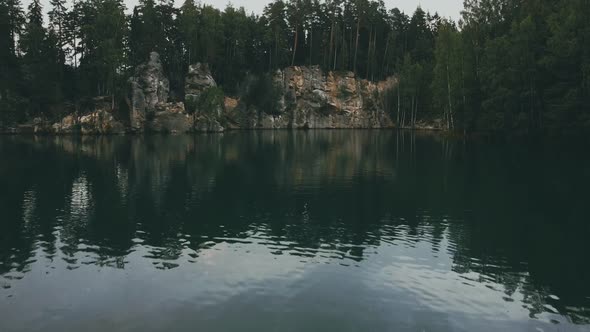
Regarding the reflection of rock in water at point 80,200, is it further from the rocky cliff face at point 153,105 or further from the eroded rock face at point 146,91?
the rocky cliff face at point 153,105

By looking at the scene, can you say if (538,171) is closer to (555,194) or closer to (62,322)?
(555,194)

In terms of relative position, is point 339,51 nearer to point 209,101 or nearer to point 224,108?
point 224,108

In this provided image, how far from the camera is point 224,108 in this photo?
136 m

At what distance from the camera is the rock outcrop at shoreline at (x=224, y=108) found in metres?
109

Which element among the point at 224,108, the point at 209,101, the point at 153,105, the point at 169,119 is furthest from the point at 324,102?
the point at 153,105

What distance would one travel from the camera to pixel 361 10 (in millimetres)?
151500

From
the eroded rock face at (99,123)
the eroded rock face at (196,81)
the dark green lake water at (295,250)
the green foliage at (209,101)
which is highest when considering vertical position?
the eroded rock face at (196,81)

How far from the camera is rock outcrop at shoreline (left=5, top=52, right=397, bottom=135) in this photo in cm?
10888

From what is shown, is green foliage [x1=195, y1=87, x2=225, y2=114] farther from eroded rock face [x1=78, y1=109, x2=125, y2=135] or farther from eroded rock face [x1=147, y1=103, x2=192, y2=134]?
eroded rock face [x1=78, y1=109, x2=125, y2=135]

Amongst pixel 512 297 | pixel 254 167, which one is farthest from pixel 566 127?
pixel 512 297

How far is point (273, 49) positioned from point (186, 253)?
129790mm

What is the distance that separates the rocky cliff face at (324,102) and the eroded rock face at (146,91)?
3149cm

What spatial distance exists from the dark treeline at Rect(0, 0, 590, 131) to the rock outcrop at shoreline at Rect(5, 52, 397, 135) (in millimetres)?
3636

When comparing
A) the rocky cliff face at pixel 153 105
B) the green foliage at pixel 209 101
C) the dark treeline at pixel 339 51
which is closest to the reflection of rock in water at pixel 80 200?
the dark treeline at pixel 339 51
